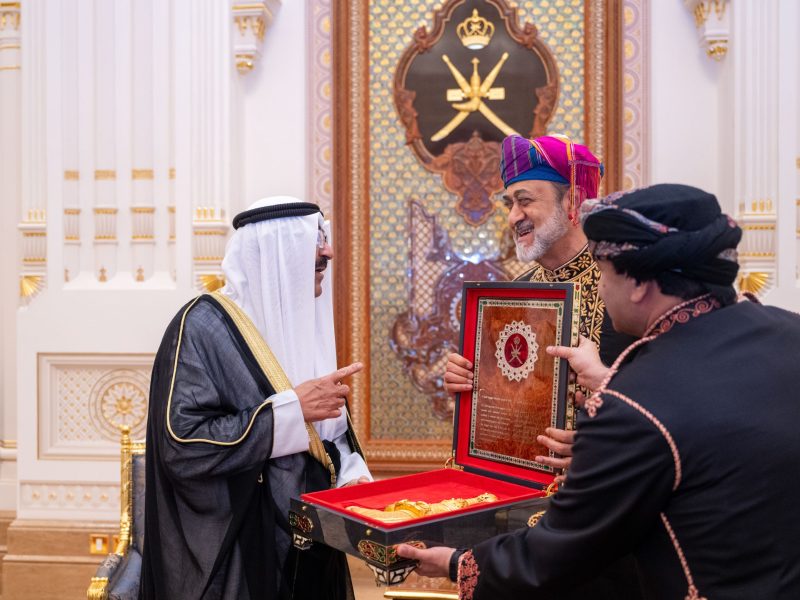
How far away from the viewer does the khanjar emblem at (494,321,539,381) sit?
2014 millimetres

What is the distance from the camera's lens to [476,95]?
13.4 ft

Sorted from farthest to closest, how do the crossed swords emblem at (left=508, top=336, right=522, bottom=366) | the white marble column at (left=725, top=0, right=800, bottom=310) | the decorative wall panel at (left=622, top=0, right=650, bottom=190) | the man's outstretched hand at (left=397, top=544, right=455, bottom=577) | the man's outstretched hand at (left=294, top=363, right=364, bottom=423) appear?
1. the decorative wall panel at (left=622, top=0, right=650, bottom=190)
2. the white marble column at (left=725, top=0, right=800, bottom=310)
3. the man's outstretched hand at (left=294, top=363, right=364, bottom=423)
4. the crossed swords emblem at (left=508, top=336, right=522, bottom=366)
5. the man's outstretched hand at (left=397, top=544, right=455, bottom=577)

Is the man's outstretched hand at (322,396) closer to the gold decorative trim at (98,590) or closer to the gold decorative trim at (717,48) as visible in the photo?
the gold decorative trim at (98,590)

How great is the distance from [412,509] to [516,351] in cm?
53

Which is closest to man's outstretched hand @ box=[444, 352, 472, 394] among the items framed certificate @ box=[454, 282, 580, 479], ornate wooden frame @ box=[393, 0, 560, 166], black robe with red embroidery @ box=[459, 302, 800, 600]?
framed certificate @ box=[454, 282, 580, 479]

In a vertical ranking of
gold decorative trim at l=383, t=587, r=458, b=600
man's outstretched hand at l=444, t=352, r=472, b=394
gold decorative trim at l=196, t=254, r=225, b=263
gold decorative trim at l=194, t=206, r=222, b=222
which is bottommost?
gold decorative trim at l=383, t=587, r=458, b=600

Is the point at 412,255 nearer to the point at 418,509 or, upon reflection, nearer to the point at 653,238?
the point at 418,509

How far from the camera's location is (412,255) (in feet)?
13.7

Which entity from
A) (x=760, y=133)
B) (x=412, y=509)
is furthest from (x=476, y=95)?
(x=412, y=509)

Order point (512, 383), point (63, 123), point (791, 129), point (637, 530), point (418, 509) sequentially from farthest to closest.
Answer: point (63, 123)
point (791, 129)
point (512, 383)
point (418, 509)
point (637, 530)

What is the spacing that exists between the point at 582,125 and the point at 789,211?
3.63 ft

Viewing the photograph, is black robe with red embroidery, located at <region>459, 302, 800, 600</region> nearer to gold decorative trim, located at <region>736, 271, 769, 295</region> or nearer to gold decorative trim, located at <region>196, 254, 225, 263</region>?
gold decorative trim, located at <region>736, 271, 769, 295</region>

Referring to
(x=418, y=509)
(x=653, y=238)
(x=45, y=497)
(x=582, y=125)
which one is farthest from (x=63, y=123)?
(x=653, y=238)

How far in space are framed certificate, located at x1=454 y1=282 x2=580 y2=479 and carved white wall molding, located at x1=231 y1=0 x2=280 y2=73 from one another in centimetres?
227
